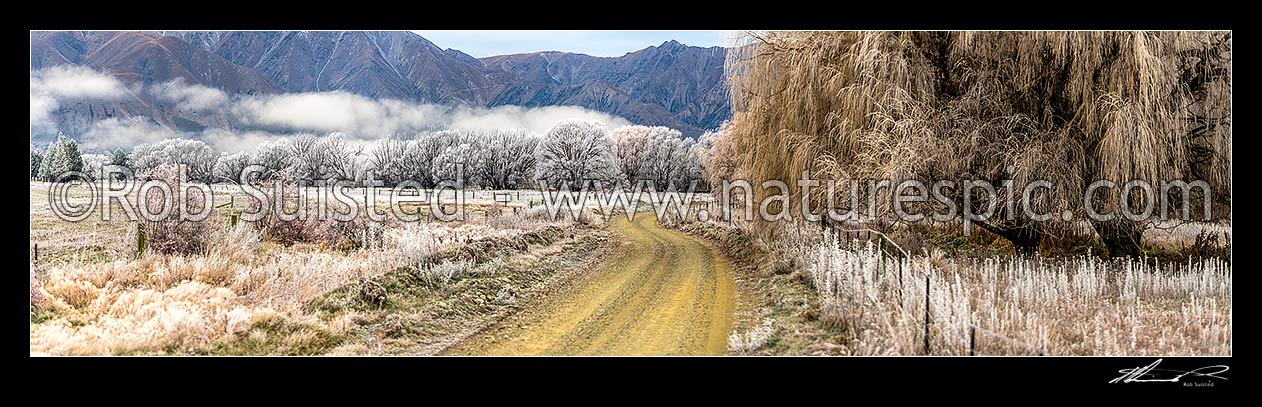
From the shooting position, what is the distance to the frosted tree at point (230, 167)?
15898 mm

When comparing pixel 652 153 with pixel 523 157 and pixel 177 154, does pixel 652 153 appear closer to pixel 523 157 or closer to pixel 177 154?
pixel 523 157

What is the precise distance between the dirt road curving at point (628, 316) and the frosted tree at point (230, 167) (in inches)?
476

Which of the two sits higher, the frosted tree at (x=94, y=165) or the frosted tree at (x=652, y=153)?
the frosted tree at (x=652, y=153)

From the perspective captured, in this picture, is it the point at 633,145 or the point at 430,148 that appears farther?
the point at 633,145

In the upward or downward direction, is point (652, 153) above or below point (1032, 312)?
→ above

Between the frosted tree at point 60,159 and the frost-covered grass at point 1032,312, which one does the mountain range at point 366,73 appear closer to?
the frosted tree at point 60,159

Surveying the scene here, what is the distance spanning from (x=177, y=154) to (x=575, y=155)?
27.5 meters

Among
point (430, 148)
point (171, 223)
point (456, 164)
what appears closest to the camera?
point (171, 223)

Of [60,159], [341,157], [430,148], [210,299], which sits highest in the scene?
[430,148]

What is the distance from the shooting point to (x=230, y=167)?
1780 cm

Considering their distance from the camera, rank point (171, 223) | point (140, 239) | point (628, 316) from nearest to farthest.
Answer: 1. point (628, 316)
2. point (140, 239)
3. point (171, 223)

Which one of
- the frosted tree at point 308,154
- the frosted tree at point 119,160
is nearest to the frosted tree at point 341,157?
the frosted tree at point 308,154

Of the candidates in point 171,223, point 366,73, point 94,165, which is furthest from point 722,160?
point 366,73

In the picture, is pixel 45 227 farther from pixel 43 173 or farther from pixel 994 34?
pixel 994 34
